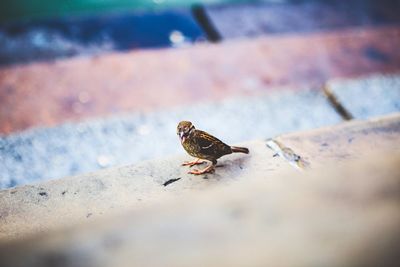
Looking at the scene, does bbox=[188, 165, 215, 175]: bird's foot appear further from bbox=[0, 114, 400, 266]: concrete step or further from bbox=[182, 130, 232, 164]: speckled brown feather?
bbox=[0, 114, 400, 266]: concrete step

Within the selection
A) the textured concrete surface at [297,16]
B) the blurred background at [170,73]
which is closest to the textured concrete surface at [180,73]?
the blurred background at [170,73]

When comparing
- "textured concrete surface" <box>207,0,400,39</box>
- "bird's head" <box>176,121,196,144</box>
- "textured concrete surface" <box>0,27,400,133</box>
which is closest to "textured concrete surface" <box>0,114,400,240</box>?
"bird's head" <box>176,121,196,144</box>

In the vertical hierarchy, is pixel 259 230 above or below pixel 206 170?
below

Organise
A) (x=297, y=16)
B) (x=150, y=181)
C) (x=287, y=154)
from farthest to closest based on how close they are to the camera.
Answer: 1. (x=297, y=16)
2. (x=287, y=154)
3. (x=150, y=181)

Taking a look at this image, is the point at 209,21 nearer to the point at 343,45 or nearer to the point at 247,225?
the point at 343,45

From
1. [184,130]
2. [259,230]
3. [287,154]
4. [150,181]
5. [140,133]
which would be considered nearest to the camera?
[259,230]

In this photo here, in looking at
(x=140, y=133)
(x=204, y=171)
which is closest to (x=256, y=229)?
(x=204, y=171)

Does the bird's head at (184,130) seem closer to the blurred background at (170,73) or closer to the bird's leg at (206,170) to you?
the bird's leg at (206,170)

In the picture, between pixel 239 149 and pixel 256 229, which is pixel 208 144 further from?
pixel 256 229
